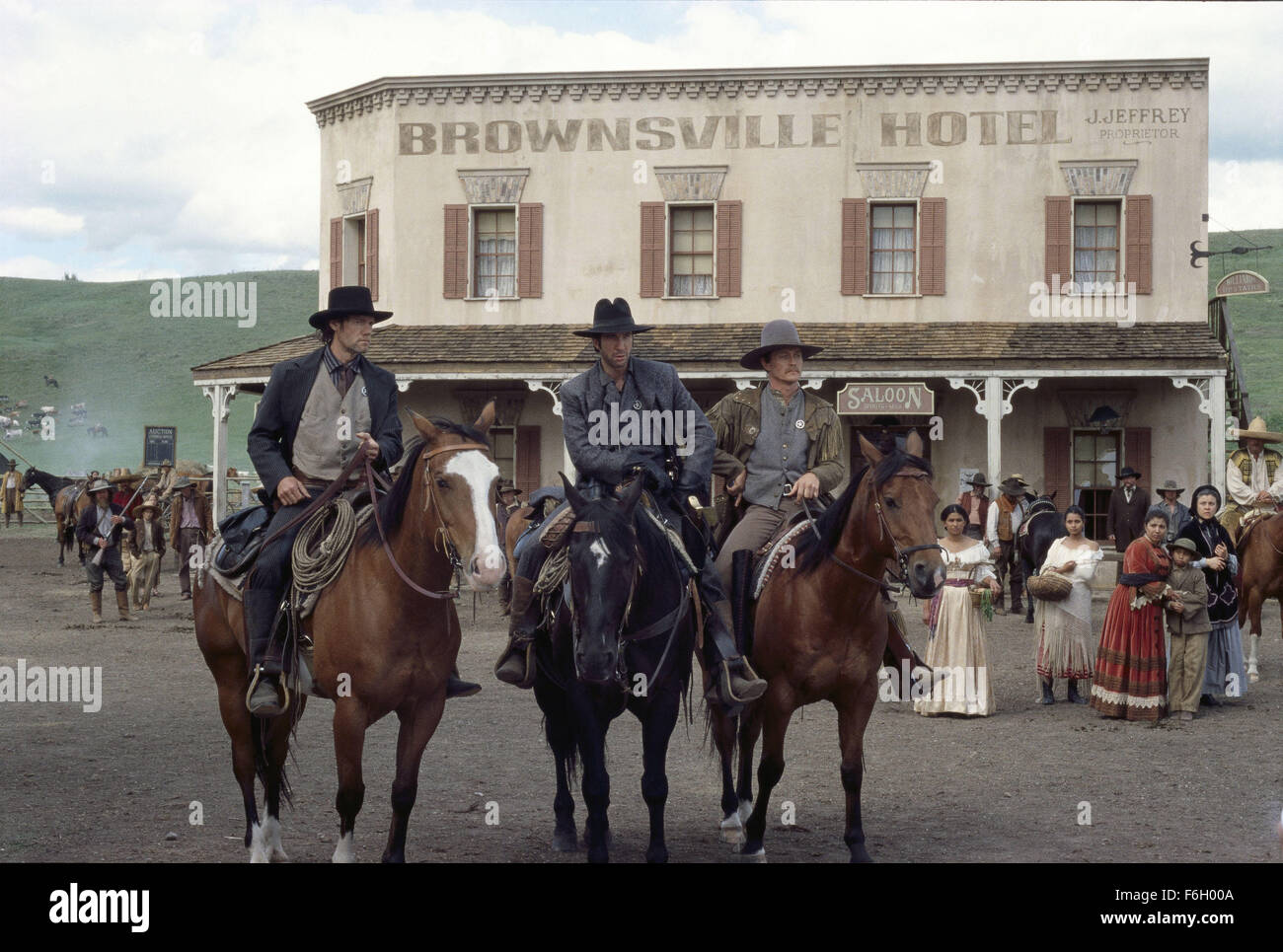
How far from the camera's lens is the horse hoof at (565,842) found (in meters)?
7.36

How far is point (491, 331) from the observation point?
86.2 feet

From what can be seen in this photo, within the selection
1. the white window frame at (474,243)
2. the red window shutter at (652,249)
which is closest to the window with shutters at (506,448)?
the white window frame at (474,243)

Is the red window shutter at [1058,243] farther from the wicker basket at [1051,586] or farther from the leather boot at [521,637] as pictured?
the leather boot at [521,637]

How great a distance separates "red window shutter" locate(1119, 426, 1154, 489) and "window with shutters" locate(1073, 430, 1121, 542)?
0.67 ft

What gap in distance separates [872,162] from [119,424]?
192 feet

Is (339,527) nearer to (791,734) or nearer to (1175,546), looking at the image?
(791,734)

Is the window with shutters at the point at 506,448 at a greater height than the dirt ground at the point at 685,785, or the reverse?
the window with shutters at the point at 506,448

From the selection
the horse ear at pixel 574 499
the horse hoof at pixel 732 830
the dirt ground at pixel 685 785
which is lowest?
the dirt ground at pixel 685 785

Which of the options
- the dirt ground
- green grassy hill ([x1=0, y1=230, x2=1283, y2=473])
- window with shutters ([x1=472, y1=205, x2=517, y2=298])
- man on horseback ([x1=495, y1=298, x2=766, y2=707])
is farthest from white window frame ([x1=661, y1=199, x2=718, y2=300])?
green grassy hill ([x1=0, y1=230, x2=1283, y2=473])

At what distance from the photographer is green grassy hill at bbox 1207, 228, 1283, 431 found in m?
64.2

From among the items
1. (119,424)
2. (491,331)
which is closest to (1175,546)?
(491,331)

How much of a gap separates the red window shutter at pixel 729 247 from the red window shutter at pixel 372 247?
6.40m

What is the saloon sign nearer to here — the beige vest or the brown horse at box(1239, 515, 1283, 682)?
the brown horse at box(1239, 515, 1283, 682)
